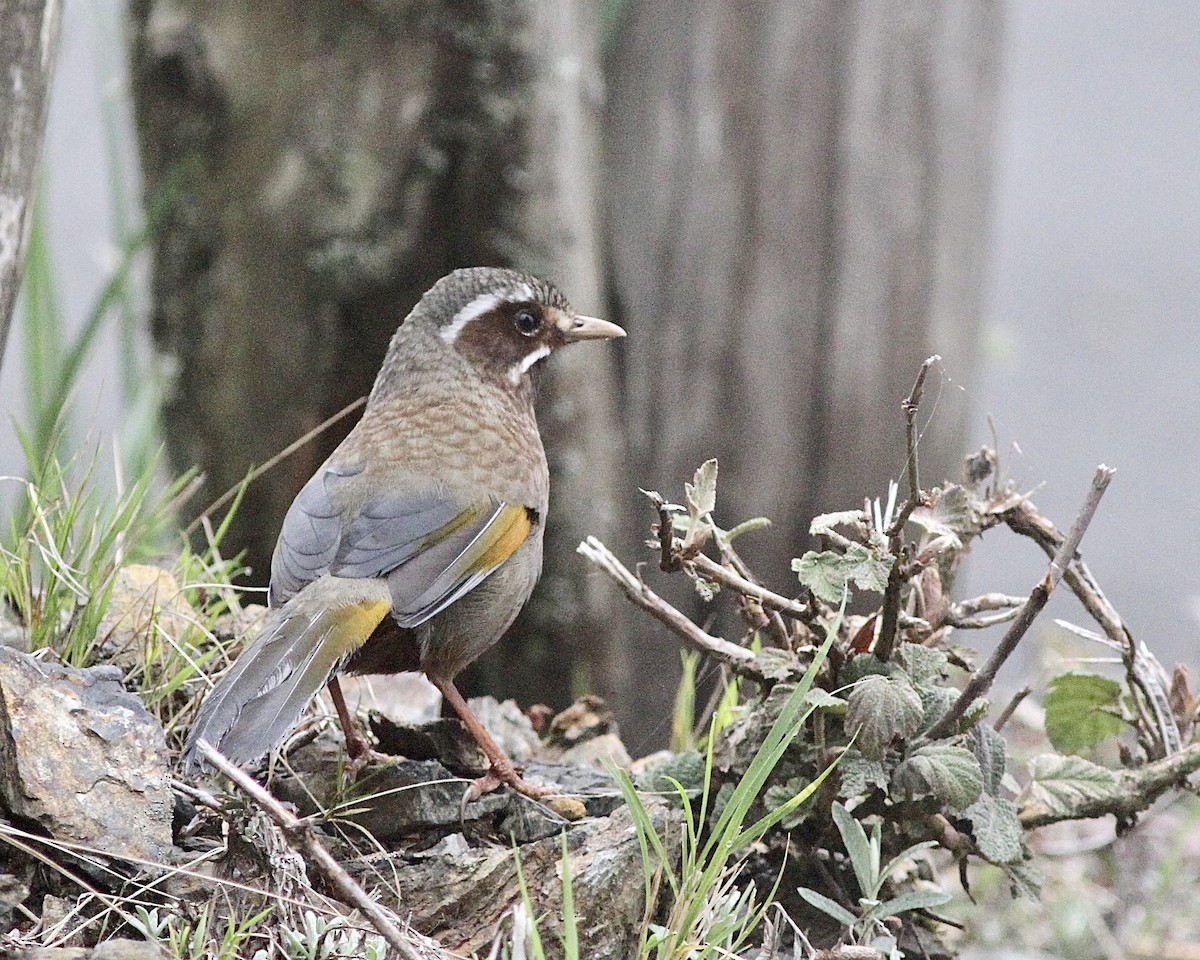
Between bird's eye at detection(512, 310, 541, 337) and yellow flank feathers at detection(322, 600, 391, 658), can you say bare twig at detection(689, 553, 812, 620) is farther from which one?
bird's eye at detection(512, 310, 541, 337)

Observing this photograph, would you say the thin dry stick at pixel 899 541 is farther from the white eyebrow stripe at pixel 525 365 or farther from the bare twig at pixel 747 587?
the white eyebrow stripe at pixel 525 365

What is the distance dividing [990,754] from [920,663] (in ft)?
0.87

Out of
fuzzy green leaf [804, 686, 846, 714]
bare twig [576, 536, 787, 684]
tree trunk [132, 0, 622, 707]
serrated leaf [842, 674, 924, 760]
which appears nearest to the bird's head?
bare twig [576, 536, 787, 684]

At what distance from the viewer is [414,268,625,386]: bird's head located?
396cm

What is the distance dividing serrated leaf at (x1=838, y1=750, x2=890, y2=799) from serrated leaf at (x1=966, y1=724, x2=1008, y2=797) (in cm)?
25

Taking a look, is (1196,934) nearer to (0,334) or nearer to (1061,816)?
(1061,816)

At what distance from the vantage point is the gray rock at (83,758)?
273cm

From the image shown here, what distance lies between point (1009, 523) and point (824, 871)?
858 mm

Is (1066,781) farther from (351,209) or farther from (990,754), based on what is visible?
(351,209)

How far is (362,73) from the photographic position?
6234 mm

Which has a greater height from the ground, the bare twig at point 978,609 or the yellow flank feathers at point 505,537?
Result: the yellow flank feathers at point 505,537

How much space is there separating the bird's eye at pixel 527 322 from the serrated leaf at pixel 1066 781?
175cm

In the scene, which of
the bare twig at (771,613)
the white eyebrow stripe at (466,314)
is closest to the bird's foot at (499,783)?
the bare twig at (771,613)

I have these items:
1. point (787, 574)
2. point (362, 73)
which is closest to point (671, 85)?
point (362, 73)
